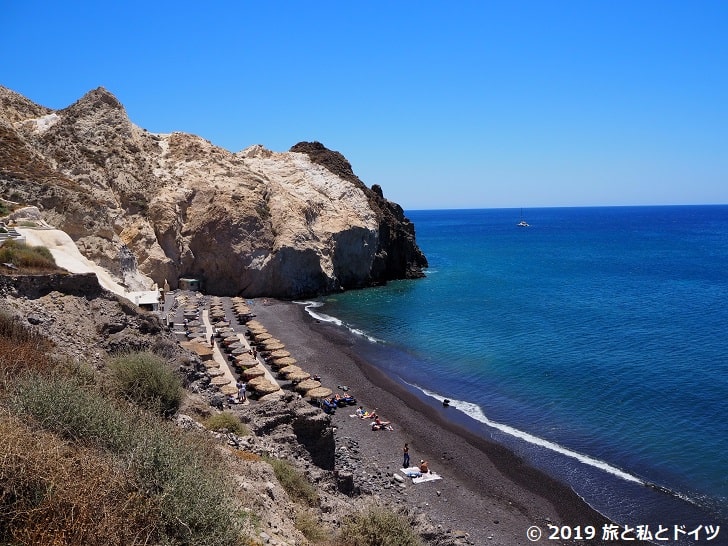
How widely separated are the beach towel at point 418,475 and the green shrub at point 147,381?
10.2m

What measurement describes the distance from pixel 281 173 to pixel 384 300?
78.8ft

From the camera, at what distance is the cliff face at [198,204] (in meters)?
46.2

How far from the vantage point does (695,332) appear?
39.3 m

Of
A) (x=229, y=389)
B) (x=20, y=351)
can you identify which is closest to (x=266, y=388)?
(x=229, y=389)

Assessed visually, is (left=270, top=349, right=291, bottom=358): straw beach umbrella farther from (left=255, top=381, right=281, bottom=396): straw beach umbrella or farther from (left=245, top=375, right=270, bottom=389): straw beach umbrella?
(left=255, top=381, right=281, bottom=396): straw beach umbrella

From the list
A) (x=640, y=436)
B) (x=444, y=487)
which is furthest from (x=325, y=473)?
(x=640, y=436)

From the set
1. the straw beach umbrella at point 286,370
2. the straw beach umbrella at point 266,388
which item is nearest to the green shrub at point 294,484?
the straw beach umbrella at point 266,388

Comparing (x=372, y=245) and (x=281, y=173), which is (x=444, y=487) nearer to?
(x=372, y=245)

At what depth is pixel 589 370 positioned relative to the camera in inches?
1248

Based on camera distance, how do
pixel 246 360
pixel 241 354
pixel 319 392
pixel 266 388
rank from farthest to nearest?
1. pixel 241 354
2. pixel 246 360
3. pixel 319 392
4. pixel 266 388

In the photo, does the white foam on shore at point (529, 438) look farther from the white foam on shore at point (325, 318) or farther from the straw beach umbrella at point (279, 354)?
the white foam on shore at point (325, 318)

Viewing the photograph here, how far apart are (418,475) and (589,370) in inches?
647

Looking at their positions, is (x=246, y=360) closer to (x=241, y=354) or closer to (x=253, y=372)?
(x=241, y=354)

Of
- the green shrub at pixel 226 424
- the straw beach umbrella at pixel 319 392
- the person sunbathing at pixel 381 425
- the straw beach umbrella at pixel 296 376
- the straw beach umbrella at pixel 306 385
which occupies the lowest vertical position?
the person sunbathing at pixel 381 425
